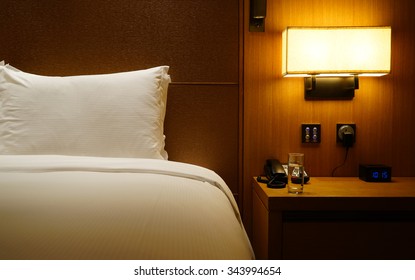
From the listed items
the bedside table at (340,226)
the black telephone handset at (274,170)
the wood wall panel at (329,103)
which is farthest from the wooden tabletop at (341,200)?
the wood wall panel at (329,103)

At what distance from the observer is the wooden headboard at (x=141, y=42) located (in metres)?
1.68

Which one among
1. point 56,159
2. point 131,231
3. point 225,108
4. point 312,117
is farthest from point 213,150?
point 131,231

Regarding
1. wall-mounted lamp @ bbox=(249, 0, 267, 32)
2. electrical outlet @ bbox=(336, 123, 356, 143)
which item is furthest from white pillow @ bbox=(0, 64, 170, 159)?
electrical outlet @ bbox=(336, 123, 356, 143)

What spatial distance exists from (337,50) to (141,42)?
36.8 inches

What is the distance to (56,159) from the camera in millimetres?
1065

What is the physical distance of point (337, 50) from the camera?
1479 mm

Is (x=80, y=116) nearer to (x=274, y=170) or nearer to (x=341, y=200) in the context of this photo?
(x=274, y=170)

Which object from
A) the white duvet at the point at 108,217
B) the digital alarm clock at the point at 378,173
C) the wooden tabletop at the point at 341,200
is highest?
the white duvet at the point at 108,217

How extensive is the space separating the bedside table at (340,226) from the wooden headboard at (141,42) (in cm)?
59

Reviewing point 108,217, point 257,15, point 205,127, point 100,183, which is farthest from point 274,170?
point 108,217

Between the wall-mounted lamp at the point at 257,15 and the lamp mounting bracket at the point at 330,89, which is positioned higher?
the wall-mounted lamp at the point at 257,15

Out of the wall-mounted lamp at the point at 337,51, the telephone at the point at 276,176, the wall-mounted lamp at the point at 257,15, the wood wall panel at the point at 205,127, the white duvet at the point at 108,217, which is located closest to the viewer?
the white duvet at the point at 108,217

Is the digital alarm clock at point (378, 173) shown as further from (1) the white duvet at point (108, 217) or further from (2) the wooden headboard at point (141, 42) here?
(1) the white duvet at point (108, 217)
